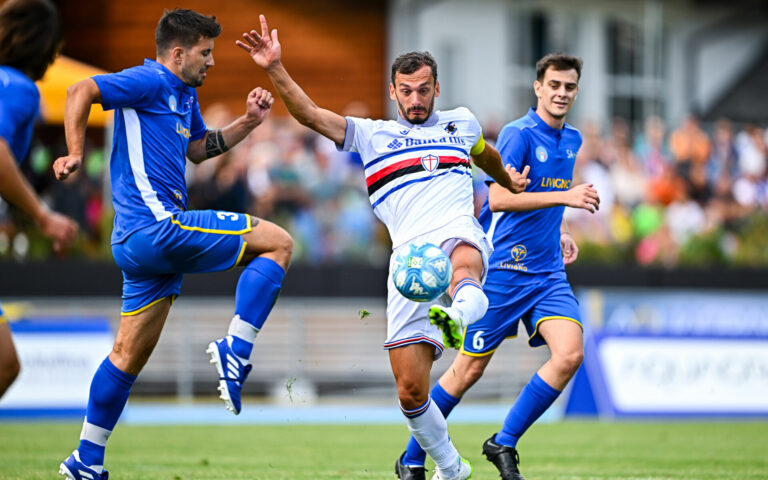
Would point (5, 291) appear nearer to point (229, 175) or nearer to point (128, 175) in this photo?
point (229, 175)

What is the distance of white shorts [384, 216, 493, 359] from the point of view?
6.55 m

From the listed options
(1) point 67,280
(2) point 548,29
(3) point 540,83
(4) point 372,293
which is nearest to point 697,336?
(4) point 372,293

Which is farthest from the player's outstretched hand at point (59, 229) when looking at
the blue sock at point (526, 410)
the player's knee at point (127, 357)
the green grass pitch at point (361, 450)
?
the blue sock at point (526, 410)

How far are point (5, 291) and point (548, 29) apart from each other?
15149 millimetres

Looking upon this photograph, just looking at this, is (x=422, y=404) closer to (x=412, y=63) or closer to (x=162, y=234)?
(x=162, y=234)

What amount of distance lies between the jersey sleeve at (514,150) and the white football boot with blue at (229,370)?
2.46 metres

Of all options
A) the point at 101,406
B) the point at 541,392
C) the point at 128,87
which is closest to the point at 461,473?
the point at 541,392

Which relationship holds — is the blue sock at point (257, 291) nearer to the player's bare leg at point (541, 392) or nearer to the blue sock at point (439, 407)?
the blue sock at point (439, 407)

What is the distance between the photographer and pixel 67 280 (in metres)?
16.7

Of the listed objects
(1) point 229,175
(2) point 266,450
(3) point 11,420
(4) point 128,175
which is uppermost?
(4) point 128,175

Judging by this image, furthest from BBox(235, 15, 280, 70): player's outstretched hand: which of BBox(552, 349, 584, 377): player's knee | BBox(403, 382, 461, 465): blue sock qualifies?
BBox(552, 349, 584, 377): player's knee

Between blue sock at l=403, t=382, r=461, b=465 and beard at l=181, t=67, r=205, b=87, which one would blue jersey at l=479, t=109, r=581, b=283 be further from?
beard at l=181, t=67, r=205, b=87

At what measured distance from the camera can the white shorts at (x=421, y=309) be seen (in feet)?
21.5

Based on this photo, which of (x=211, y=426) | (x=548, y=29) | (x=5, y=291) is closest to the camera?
(x=211, y=426)
